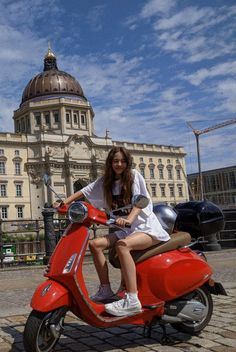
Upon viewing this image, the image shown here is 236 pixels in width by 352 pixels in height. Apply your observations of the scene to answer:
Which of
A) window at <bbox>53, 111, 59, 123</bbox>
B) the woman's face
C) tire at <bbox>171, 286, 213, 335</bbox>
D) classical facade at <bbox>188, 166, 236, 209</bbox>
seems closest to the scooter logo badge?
the woman's face

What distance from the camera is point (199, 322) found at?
396cm

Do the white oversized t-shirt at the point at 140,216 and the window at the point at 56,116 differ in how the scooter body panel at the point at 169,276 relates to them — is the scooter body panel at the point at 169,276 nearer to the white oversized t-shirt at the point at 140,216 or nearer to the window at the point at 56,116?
the white oversized t-shirt at the point at 140,216

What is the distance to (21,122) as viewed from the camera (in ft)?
277

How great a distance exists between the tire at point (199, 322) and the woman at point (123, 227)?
0.65m

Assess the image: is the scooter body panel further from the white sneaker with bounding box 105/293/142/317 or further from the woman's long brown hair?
the woman's long brown hair

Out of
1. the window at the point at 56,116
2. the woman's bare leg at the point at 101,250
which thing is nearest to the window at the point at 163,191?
the window at the point at 56,116

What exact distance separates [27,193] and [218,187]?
48330 mm

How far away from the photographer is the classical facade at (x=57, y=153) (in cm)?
6837

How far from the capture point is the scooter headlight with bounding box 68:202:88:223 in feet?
10.9

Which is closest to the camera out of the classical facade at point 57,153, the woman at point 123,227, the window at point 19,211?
the woman at point 123,227

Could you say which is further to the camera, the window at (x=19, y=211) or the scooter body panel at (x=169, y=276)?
the window at (x=19, y=211)

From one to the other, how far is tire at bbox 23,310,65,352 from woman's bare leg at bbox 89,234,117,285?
0.55 m

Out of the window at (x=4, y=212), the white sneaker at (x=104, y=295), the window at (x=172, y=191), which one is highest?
the window at (x=172, y=191)

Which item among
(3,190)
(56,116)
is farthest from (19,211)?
(56,116)
